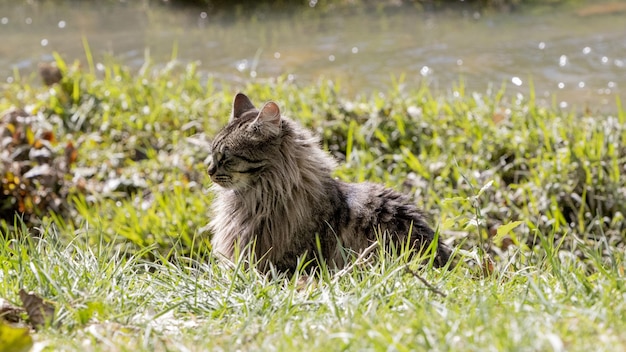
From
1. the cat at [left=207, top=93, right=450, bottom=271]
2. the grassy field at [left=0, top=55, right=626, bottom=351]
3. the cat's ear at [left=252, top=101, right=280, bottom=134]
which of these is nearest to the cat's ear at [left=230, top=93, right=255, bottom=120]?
the cat at [left=207, top=93, right=450, bottom=271]

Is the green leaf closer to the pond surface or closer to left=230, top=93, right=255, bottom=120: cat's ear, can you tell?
left=230, top=93, right=255, bottom=120: cat's ear

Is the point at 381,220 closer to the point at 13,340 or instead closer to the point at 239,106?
the point at 239,106

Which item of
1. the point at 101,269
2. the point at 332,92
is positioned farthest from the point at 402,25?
the point at 101,269

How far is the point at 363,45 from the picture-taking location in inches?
363

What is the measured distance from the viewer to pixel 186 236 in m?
5.08

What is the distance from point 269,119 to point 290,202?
422 mm

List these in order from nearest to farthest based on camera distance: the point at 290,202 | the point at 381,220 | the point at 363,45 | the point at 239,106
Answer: the point at 381,220 → the point at 290,202 → the point at 239,106 → the point at 363,45

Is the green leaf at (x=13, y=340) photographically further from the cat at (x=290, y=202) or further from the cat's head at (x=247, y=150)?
the cat's head at (x=247, y=150)

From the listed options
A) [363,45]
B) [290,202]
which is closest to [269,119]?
[290,202]

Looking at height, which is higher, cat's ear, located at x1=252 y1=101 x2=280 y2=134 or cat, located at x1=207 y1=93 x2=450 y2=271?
cat's ear, located at x1=252 y1=101 x2=280 y2=134

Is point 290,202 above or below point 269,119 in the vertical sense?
below

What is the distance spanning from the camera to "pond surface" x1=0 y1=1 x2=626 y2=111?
7.75 metres

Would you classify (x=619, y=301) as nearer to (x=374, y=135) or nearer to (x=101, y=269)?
(x=101, y=269)

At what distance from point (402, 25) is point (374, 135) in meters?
4.45
